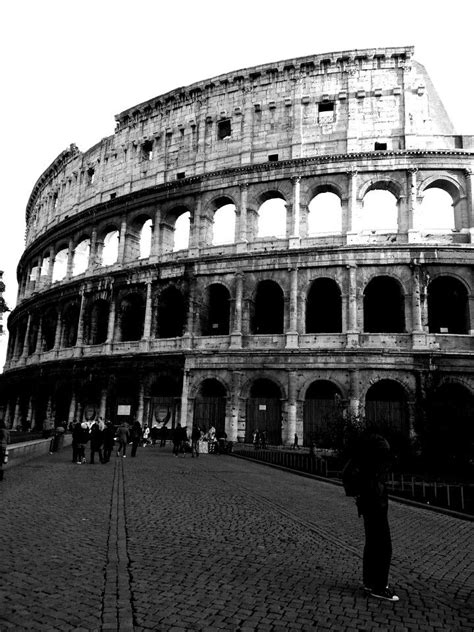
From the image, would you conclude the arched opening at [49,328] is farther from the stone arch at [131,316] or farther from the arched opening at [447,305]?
the arched opening at [447,305]

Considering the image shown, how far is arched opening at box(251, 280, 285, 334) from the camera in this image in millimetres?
27203

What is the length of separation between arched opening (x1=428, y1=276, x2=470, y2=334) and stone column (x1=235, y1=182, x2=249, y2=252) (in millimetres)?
9135

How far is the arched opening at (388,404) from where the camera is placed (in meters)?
23.5

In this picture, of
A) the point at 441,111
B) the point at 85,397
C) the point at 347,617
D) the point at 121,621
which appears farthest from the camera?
the point at 85,397

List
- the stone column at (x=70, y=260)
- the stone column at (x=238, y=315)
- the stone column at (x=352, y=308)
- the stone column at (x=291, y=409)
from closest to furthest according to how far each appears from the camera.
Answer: the stone column at (x=352, y=308) → the stone column at (x=291, y=409) → the stone column at (x=238, y=315) → the stone column at (x=70, y=260)

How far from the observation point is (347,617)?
4.20 m

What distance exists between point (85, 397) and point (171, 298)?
299 inches

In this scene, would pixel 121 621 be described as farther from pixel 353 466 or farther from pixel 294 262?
pixel 294 262

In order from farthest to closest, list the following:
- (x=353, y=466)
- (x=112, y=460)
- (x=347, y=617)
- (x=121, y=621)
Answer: (x=112, y=460)
(x=353, y=466)
(x=347, y=617)
(x=121, y=621)

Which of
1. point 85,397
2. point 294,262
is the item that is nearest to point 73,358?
point 85,397

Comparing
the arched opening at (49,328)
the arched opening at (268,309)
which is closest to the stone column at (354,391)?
the arched opening at (268,309)

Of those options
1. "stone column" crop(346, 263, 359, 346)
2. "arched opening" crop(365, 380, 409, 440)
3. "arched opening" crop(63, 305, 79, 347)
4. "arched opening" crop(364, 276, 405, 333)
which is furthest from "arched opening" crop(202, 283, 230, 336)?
"arched opening" crop(63, 305, 79, 347)

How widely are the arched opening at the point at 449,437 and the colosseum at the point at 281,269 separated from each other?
180 cm

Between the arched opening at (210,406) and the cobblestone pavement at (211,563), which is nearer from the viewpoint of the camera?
the cobblestone pavement at (211,563)
